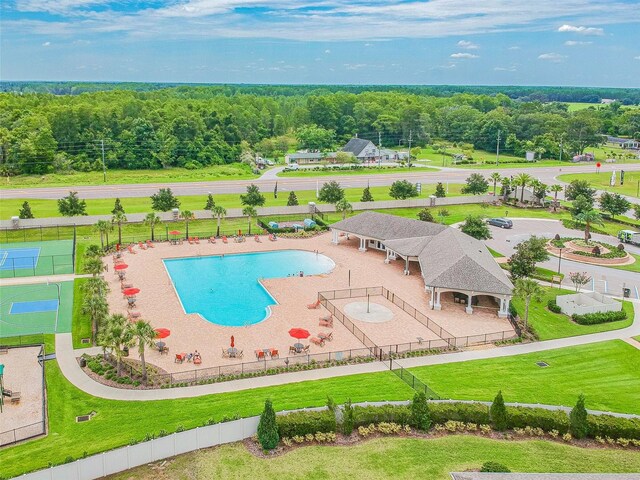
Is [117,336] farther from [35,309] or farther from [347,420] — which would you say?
[35,309]

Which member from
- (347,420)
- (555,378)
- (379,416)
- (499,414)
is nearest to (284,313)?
(379,416)

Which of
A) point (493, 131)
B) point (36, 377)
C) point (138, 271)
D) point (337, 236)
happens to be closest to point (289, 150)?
point (493, 131)

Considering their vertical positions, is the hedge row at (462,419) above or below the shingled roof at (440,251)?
below

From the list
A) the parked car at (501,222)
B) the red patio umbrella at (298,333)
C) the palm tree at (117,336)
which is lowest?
the red patio umbrella at (298,333)

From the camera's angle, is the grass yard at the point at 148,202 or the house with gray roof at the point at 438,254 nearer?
the house with gray roof at the point at 438,254

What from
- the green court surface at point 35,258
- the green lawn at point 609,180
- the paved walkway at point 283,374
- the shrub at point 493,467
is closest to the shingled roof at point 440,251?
the paved walkway at point 283,374

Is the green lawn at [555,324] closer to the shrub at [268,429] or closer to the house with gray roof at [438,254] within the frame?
the house with gray roof at [438,254]

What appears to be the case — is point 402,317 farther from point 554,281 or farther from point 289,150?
point 289,150

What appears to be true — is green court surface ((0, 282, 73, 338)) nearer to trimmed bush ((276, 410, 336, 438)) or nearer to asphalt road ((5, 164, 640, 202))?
trimmed bush ((276, 410, 336, 438))
